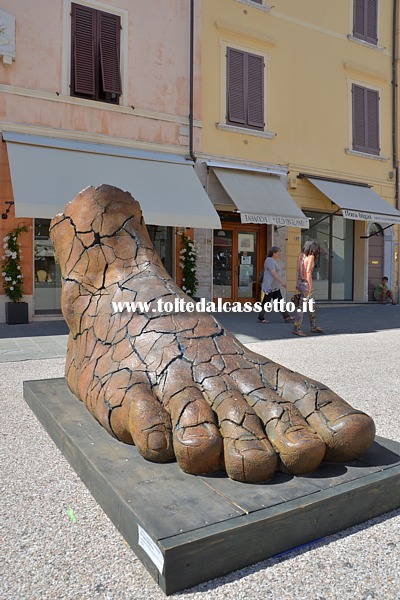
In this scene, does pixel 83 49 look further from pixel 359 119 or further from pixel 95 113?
pixel 359 119

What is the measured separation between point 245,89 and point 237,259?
4.13 m

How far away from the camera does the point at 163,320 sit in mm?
2596

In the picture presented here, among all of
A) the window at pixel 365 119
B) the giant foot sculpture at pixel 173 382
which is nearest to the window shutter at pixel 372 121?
the window at pixel 365 119

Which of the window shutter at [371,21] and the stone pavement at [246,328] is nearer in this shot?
the stone pavement at [246,328]

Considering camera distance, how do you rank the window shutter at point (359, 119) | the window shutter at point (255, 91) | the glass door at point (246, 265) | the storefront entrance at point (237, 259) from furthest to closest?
1. the window shutter at point (359, 119)
2. the glass door at point (246, 265)
3. the storefront entrance at point (237, 259)
4. the window shutter at point (255, 91)

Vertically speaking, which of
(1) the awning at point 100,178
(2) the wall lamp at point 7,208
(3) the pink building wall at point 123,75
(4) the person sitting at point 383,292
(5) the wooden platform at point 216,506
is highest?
(3) the pink building wall at point 123,75

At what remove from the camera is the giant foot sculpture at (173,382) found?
6.51ft

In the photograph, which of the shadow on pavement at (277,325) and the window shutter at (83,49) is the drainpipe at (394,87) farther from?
the window shutter at (83,49)

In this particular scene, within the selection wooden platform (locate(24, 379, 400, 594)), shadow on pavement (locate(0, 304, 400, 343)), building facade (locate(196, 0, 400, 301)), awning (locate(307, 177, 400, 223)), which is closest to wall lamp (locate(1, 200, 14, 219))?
shadow on pavement (locate(0, 304, 400, 343))

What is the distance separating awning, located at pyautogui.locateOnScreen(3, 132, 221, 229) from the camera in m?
8.66

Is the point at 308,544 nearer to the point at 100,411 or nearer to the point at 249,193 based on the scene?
the point at 100,411

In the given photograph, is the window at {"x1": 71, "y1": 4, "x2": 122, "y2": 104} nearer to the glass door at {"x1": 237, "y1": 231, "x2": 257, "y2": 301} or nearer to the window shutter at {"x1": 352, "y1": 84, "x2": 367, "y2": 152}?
the glass door at {"x1": 237, "y1": 231, "x2": 257, "y2": 301}

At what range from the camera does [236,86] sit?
1241 centimetres

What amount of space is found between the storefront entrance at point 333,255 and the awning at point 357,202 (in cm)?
87
